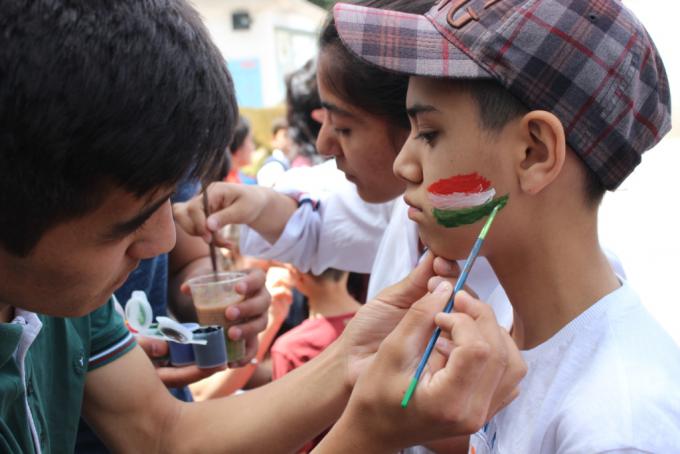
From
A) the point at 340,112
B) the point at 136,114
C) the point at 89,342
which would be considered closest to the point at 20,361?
the point at 89,342

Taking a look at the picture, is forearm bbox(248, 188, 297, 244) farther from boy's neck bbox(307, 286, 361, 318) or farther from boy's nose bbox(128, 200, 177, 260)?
boy's nose bbox(128, 200, 177, 260)

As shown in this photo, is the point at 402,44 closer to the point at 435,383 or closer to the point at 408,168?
the point at 408,168

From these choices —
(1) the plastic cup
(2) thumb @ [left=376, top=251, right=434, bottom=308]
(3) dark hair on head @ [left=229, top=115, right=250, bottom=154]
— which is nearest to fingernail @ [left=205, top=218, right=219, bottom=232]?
(1) the plastic cup

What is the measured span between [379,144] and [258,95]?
41.3 ft

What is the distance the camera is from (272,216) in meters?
2.45

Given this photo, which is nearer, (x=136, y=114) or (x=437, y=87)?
(x=136, y=114)

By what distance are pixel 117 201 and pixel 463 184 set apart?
641 millimetres

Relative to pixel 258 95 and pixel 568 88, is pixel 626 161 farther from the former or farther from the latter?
pixel 258 95

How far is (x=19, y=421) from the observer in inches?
49.7

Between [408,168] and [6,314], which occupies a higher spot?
[408,168]

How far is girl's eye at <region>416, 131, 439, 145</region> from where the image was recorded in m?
1.28

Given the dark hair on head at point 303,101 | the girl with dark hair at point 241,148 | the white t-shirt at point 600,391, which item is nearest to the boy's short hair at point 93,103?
the white t-shirt at point 600,391

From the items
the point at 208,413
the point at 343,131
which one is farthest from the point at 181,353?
the point at 343,131

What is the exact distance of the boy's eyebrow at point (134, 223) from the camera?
108cm
